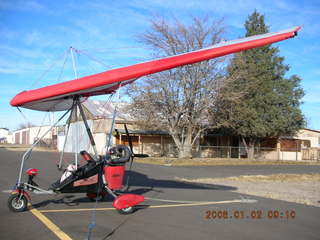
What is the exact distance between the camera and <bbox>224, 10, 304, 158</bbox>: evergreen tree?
123 feet

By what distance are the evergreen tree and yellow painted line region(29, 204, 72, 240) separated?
29969 millimetres

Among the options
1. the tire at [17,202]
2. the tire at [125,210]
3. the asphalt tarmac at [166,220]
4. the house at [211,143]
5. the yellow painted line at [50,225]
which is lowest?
the asphalt tarmac at [166,220]

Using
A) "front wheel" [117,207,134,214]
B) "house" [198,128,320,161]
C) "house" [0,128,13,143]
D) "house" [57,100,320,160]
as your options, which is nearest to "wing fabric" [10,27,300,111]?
"front wheel" [117,207,134,214]

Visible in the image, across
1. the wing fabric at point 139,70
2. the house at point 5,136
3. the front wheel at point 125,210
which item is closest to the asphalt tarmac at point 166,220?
the front wheel at point 125,210

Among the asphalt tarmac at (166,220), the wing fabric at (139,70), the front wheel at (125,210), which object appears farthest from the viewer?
the front wheel at (125,210)

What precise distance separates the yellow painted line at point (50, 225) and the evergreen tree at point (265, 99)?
98.3ft

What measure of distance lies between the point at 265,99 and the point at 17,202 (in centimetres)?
3454

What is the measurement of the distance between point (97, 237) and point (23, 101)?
3.77 metres

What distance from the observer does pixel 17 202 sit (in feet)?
25.3

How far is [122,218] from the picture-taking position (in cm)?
745

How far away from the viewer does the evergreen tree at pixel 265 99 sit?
37469mm

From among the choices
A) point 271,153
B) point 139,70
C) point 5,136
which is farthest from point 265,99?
point 5,136

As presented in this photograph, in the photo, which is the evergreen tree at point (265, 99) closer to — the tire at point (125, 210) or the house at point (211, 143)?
the house at point (211, 143)

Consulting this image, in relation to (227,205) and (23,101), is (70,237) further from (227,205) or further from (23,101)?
(227,205)
